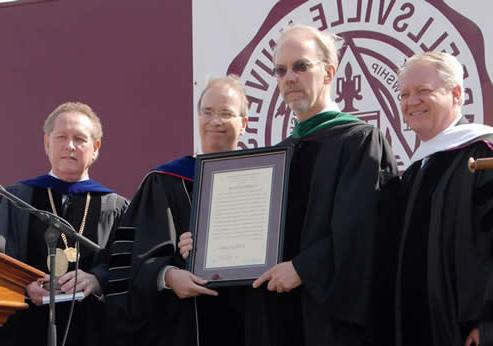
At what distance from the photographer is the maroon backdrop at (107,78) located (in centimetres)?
912

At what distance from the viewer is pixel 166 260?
17.3ft

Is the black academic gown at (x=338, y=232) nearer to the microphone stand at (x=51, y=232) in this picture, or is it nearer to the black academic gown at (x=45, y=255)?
the microphone stand at (x=51, y=232)

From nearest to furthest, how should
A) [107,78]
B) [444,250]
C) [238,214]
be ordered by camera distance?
1. [444,250]
2. [238,214]
3. [107,78]

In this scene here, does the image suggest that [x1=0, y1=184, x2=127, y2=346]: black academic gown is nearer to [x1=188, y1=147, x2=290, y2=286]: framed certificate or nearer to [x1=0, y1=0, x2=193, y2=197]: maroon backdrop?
[x1=188, y1=147, x2=290, y2=286]: framed certificate

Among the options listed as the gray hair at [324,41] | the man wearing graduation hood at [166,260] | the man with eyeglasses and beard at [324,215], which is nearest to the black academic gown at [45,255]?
the man wearing graduation hood at [166,260]

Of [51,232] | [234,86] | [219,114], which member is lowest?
[51,232]

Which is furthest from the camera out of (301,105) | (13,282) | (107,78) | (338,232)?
(107,78)

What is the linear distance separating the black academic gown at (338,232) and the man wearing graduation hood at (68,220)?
4.26 ft

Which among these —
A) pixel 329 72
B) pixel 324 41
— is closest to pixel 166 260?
pixel 329 72

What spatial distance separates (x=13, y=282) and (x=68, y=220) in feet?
2.08

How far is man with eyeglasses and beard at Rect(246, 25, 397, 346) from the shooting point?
4781 mm

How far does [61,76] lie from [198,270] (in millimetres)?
5081

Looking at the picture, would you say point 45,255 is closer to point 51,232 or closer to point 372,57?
point 51,232

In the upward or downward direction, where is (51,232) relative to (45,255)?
upward
